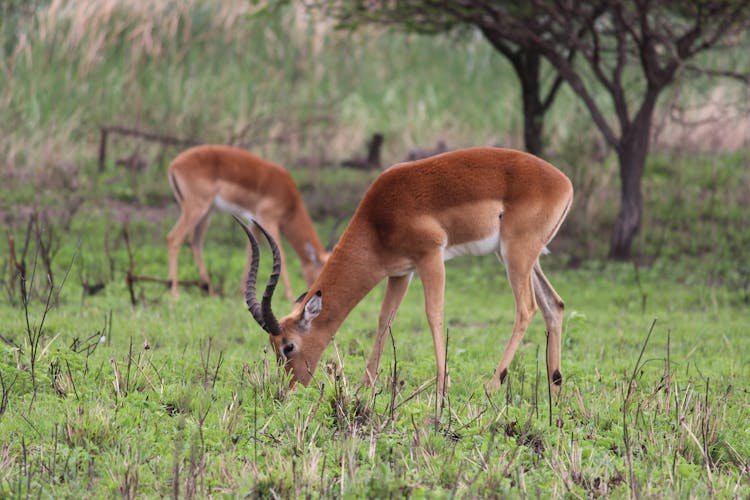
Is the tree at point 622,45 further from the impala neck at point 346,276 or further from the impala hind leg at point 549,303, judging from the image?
the impala neck at point 346,276

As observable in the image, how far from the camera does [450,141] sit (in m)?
17.4

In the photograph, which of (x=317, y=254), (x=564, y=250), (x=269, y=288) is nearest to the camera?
(x=269, y=288)

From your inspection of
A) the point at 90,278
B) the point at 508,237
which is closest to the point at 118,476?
the point at 508,237

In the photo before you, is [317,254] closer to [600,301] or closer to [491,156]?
[600,301]

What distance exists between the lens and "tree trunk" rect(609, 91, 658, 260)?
1202 cm

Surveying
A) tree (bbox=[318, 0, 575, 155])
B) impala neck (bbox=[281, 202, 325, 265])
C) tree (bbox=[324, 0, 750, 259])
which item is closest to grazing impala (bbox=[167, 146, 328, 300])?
impala neck (bbox=[281, 202, 325, 265])

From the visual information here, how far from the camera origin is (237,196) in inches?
424

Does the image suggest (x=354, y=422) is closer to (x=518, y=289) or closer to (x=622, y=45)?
(x=518, y=289)

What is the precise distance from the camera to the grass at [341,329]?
4.20m

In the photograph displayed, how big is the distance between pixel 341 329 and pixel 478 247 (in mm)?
2367

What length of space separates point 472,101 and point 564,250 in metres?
7.19

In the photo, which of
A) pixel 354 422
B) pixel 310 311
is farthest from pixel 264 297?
pixel 354 422

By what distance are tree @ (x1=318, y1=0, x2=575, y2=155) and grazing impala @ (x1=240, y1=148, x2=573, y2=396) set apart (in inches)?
251

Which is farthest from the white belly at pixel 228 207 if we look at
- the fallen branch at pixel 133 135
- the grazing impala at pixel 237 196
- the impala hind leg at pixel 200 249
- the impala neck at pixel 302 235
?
the fallen branch at pixel 133 135
